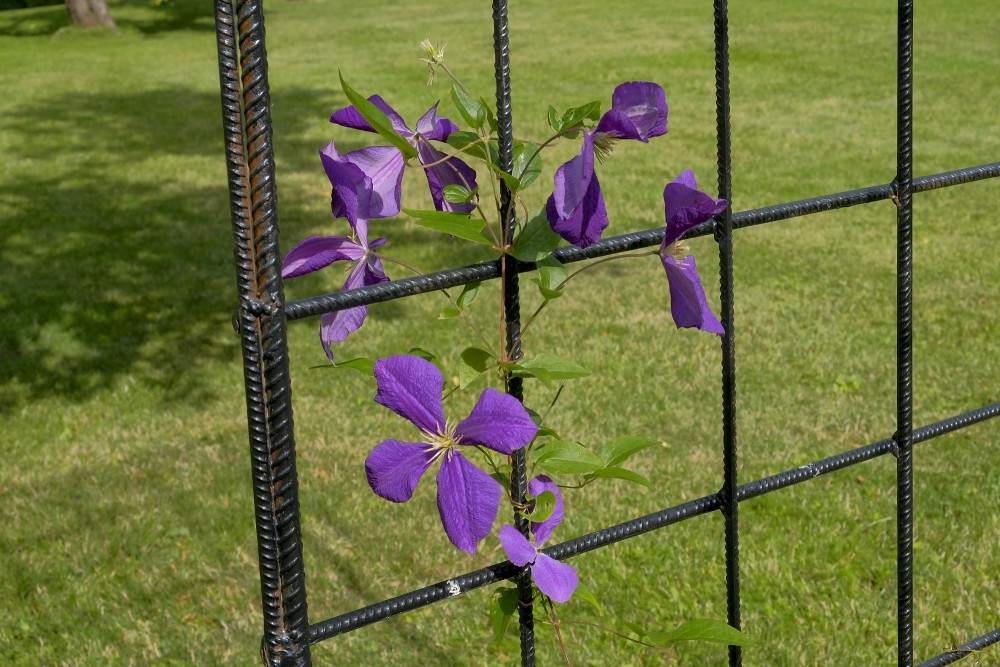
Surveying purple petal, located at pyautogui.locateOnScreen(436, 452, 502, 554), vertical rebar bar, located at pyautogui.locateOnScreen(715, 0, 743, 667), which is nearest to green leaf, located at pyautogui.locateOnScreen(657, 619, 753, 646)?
vertical rebar bar, located at pyautogui.locateOnScreen(715, 0, 743, 667)

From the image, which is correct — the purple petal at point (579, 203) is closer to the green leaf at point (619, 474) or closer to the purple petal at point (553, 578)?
the green leaf at point (619, 474)

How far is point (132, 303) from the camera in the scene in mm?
5863

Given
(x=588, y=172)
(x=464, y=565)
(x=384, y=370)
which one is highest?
(x=588, y=172)

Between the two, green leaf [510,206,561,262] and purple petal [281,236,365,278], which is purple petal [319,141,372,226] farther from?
green leaf [510,206,561,262]

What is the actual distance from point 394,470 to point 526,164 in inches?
13.4

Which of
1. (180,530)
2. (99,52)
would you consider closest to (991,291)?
(180,530)

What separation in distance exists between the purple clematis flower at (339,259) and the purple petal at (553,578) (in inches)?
12.4

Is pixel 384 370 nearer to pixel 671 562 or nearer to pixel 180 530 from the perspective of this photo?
pixel 671 562

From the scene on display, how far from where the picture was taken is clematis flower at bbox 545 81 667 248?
1.13 metres

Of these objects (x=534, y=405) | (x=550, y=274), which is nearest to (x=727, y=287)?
(x=550, y=274)

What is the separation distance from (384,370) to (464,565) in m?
2.37

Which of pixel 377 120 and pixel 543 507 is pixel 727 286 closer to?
pixel 543 507

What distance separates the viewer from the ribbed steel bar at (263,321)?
3.23 ft

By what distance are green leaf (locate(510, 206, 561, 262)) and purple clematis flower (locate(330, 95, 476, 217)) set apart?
2.5 inches
